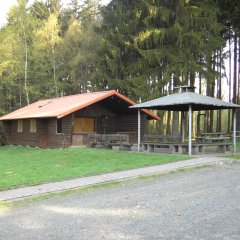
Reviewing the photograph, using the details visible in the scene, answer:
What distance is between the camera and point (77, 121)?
960 inches

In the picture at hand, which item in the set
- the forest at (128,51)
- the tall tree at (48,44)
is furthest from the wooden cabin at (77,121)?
the tall tree at (48,44)

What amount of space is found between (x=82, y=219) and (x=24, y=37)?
30.1 m

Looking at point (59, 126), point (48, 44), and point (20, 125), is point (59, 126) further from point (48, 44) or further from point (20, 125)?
point (48, 44)

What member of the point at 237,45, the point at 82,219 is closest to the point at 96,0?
the point at 237,45

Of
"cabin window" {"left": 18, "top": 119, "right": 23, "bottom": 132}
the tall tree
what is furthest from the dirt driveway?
the tall tree

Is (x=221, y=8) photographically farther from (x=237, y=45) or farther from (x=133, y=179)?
(x=133, y=179)

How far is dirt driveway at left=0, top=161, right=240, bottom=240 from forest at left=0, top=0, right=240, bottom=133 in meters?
15.4

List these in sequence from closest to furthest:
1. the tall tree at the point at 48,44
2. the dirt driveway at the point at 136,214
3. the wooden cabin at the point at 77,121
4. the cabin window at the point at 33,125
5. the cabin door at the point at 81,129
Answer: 1. the dirt driveway at the point at 136,214
2. the wooden cabin at the point at 77,121
3. the cabin door at the point at 81,129
4. the cabin window at the point at 33,125
5. the tall tree at the point at 48,44

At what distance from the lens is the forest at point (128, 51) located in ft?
81.1

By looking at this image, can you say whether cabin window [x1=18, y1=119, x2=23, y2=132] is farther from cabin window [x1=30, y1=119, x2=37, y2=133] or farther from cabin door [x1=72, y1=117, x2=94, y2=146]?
cabin door [x1=72, y1=117, x2=94, y2=146]

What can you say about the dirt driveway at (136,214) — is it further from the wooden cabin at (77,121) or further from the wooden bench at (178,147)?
the wooden cabin at (77,121)

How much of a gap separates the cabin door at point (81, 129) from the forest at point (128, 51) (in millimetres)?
3778

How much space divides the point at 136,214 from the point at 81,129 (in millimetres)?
18155

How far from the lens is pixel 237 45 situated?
31547 mm
